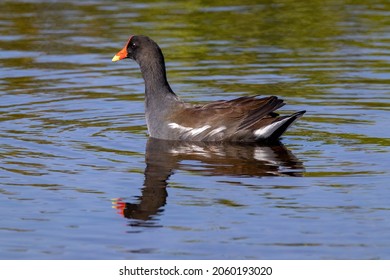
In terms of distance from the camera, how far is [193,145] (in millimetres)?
11219

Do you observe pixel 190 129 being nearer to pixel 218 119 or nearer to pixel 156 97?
pixel 218 119

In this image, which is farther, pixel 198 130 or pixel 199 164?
pixel 198 130

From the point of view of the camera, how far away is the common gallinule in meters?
11.1

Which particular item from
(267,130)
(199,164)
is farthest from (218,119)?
(199,164)

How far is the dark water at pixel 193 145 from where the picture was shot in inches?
308

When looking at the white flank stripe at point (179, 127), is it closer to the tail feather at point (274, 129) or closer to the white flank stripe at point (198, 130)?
the white flank stripe at point (198, 130)

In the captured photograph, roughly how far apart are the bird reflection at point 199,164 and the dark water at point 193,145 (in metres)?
0.02

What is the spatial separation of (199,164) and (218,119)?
1.16 metres

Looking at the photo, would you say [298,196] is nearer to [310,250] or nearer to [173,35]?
[310,250]

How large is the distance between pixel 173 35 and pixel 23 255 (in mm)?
10186

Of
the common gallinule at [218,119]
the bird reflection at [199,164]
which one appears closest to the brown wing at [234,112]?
the common gallinule at [218,119]

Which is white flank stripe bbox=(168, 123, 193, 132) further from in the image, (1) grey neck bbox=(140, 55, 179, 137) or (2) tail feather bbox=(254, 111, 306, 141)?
(2) tail feather bbox=(254, 111, 306, 141)

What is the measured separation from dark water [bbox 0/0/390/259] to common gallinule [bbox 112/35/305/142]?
21 cm

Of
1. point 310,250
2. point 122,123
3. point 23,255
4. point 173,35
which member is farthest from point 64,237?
point 173,35
